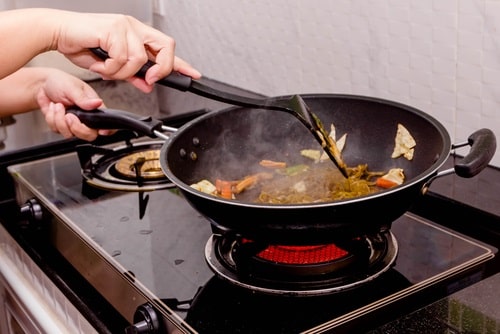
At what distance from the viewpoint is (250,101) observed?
1.11 m

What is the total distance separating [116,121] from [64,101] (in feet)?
0.62

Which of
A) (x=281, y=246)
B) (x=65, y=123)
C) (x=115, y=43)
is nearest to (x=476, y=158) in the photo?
(x=281, y=246)

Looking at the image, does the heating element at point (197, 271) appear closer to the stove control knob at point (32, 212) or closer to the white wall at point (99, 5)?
the stove control knob at point (32, 212)

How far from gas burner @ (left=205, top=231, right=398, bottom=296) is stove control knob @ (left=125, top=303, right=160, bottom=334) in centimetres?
12

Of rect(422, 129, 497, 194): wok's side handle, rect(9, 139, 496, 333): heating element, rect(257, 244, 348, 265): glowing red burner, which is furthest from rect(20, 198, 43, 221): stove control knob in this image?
rect(422, 129, 497, 194): wok's side handle

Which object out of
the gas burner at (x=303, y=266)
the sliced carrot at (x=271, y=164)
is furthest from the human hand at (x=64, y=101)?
the gas burner at (x=303, y=266)

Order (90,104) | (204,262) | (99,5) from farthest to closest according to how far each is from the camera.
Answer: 1. (99,5)
2. (90,104)
3. (204,262)

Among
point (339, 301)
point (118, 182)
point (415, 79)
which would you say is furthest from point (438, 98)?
point (118, 182)

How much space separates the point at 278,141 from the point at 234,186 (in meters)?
0.15

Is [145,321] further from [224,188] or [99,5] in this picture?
[99,5]

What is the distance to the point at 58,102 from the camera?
4.70 ft

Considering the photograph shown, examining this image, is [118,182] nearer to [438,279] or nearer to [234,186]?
[234,186]

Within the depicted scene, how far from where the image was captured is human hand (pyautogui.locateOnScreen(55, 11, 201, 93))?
108 centimetres

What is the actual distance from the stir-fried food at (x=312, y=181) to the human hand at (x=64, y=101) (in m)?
0.34
